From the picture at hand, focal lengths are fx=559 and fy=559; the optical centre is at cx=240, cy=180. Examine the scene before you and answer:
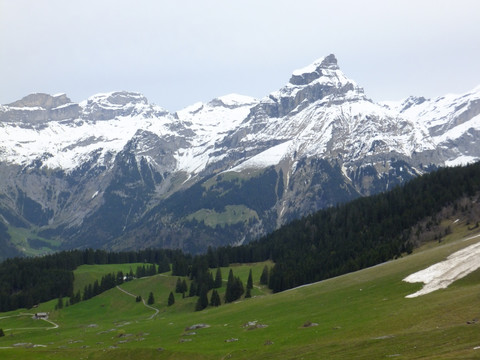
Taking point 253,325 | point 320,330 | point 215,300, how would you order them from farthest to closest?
point 215,300 → point 253,325 → point 320,330

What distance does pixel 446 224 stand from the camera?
19025 centimetres

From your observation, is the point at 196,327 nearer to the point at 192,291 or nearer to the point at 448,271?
the point at 448,271

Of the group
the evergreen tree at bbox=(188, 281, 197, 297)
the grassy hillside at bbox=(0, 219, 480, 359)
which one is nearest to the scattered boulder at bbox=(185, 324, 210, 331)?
the grassy hillside at bbox=(0, 219, 480, 359)

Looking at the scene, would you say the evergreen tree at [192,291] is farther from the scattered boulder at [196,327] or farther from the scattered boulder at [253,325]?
the scattered boulder at [253,325]

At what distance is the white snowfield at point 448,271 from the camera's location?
315 ft

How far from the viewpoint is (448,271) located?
330 feet

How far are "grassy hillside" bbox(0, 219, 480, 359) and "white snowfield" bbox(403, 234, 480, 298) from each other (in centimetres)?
209

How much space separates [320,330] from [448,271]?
3064 centimetres

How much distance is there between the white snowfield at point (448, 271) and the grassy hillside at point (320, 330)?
6.85 feet

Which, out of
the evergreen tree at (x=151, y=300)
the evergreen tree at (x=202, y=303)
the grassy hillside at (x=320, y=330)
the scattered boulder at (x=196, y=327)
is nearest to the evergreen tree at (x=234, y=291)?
the evergreen tree at (x=202, y=303)

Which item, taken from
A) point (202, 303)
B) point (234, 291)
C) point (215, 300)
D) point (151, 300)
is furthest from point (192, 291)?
point (215, 300)

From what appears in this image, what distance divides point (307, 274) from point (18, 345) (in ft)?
309

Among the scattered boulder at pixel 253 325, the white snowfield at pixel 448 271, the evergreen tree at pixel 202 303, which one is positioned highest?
the white snowfield at pixel 448 271

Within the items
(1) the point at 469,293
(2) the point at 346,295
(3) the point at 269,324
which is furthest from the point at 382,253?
(1) the point at 469,293
